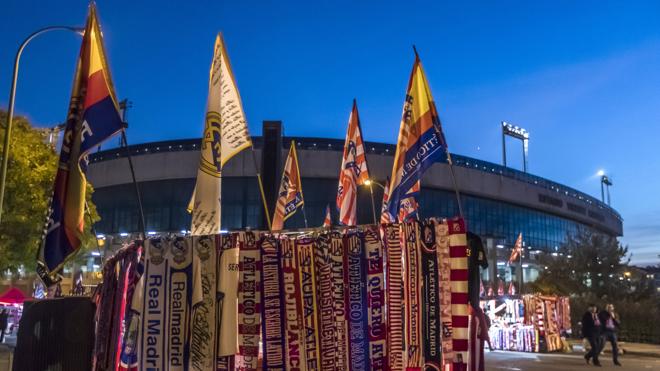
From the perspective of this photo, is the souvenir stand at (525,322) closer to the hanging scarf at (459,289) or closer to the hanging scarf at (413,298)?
the hanging scarf at (459,289)

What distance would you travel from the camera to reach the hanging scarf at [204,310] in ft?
21.2

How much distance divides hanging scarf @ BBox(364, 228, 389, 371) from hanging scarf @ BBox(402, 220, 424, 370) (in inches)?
8.9

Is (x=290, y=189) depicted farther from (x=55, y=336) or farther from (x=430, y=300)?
(x=430, y=300)

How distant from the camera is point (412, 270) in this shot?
6320 mm

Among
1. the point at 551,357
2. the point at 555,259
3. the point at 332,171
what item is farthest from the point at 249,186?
the point at 551,357

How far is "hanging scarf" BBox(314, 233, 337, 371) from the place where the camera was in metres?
6.32

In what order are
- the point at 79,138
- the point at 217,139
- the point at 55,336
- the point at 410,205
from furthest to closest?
1. the point at 410,205
2. the point at 217,139
3. the point at 79,138
4. the point at 55,336

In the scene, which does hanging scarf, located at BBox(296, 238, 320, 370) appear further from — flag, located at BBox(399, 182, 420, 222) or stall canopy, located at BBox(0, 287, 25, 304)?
stall canopy, located at BBox(0, 287, 25, 304)

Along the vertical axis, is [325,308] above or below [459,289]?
below

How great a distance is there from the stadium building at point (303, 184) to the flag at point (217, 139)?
160 ft

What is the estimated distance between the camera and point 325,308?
6.36 m

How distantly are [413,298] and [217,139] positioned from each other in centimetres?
321

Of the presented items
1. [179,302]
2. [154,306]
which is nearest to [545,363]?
[179,302]

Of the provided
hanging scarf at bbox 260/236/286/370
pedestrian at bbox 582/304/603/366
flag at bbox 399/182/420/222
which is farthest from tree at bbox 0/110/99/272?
hanging scarf at bbox 260/236/286/370
